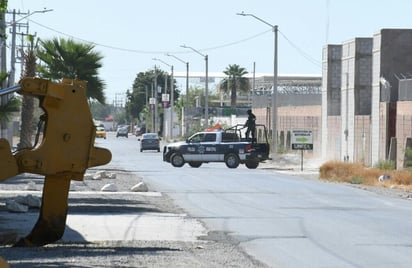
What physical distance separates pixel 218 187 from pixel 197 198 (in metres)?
5.71

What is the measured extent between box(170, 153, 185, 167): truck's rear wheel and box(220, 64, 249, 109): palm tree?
77435mm

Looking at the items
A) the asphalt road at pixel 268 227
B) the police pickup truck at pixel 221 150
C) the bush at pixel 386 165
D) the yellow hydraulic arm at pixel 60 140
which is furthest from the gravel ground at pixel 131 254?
the police pickup truck at pixel 221 150

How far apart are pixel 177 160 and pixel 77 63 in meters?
10.2

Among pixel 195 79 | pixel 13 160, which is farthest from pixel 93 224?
pixel 195 79

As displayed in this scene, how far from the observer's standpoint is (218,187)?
36.2m

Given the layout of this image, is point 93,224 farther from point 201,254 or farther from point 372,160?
point 372,160

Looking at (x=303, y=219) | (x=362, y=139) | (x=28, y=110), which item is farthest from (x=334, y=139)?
(x=303, y=219)

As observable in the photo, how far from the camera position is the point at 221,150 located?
181 ft

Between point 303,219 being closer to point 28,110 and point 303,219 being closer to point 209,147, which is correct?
point 28,110

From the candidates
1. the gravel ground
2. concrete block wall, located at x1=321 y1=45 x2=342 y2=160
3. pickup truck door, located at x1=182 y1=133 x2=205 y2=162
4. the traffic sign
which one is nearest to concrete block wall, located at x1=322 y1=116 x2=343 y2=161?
concrete block wall, located at x1=321 y1=45 x2=342 y2=160

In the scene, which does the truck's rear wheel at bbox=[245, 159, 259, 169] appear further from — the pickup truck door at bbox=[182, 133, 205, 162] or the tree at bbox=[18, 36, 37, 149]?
the tree at bbox=[18, 36, 37, 149]

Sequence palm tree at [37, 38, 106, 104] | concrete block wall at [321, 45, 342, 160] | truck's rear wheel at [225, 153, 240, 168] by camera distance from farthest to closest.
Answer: concrete block wall at [321, 45, 342, 160] → truck's rear wheel at [225, 153, 240, 168] → palm tree at [37, 38, 106, 104]

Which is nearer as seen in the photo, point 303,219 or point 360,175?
point 303,219

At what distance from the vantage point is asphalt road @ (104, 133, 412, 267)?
52.8ft
